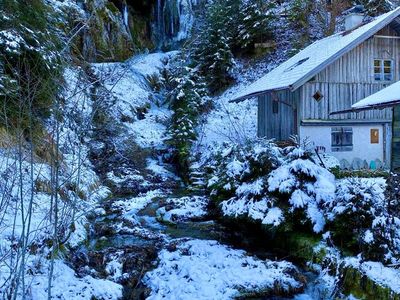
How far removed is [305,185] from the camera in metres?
10.8

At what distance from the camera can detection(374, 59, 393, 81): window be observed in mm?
18906

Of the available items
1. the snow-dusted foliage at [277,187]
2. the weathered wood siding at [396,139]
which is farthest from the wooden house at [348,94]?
the snow-dusted foliage at [277,187]

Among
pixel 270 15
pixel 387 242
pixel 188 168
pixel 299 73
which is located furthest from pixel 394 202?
pixel 270 15

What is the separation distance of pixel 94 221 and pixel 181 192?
16.3 ft

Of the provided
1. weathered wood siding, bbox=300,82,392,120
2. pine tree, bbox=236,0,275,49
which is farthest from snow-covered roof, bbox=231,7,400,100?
pine tree, bbox=236,0,275,49

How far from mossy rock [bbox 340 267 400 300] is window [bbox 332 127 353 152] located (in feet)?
34.2

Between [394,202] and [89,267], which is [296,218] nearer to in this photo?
[394,202]

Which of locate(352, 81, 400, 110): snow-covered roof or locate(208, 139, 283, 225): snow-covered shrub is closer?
locate(352, 81, 400, 110): snow-covered roof

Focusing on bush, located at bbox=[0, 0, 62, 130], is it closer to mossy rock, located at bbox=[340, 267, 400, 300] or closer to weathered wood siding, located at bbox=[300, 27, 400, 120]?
mossy rock, located at bbox=[340, 267, 400, 300]

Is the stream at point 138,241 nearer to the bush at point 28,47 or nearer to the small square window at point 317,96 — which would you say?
the bush at point 28,47

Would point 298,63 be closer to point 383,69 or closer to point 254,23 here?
point 383,69

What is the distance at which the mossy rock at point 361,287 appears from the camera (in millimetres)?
7680

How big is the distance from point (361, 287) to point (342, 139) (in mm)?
11068

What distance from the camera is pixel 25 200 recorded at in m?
10.1
